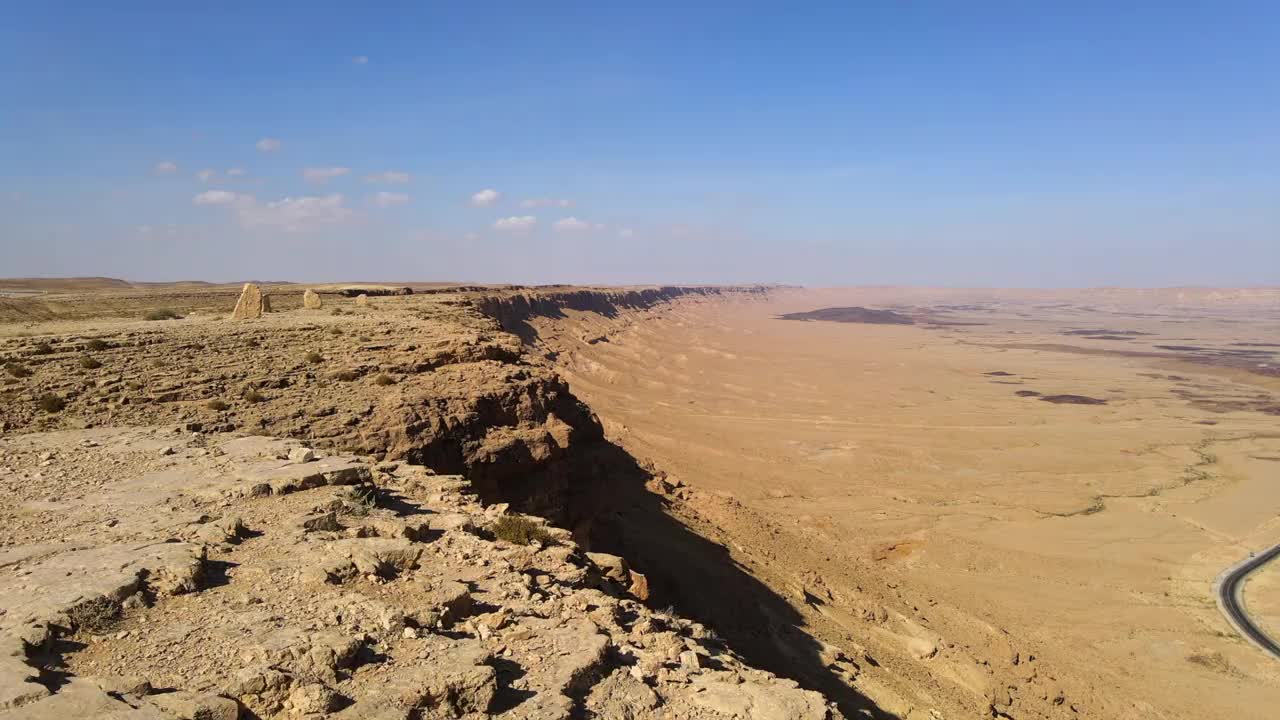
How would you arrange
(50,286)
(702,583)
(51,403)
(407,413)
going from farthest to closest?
(50,286) < (702,583) < (407,413) < (51,403)

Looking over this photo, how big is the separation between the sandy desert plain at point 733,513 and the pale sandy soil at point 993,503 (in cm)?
12

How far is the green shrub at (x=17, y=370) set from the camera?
38.7 feet

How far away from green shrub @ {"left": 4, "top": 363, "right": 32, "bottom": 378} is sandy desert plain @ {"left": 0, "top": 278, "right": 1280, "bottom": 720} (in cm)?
7

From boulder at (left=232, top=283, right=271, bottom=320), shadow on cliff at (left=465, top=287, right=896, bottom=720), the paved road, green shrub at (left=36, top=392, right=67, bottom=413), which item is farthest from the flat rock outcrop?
the paved road

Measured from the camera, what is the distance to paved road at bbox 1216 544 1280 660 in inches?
630

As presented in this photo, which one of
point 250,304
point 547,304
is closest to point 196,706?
point 250,304

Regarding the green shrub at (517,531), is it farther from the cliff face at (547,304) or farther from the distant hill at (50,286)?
the distant hill at (50,286)

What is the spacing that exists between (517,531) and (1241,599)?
20.6 metres

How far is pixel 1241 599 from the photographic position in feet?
59.1

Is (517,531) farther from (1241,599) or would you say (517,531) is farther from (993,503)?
(993,503)

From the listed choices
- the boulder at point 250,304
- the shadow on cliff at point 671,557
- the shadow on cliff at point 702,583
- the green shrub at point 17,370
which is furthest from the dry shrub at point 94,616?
the boulder at point 250,304

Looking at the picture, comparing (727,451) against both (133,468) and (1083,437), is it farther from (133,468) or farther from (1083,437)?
(133,468)

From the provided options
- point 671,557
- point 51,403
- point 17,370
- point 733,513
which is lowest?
point 733,513

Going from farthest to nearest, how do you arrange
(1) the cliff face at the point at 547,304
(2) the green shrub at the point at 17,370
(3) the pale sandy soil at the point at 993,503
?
(1) the cliff face at the point at 547,304
(3) the pale sandy soil at the point at 993,503
(2) the green shrub at the point at 17,370
